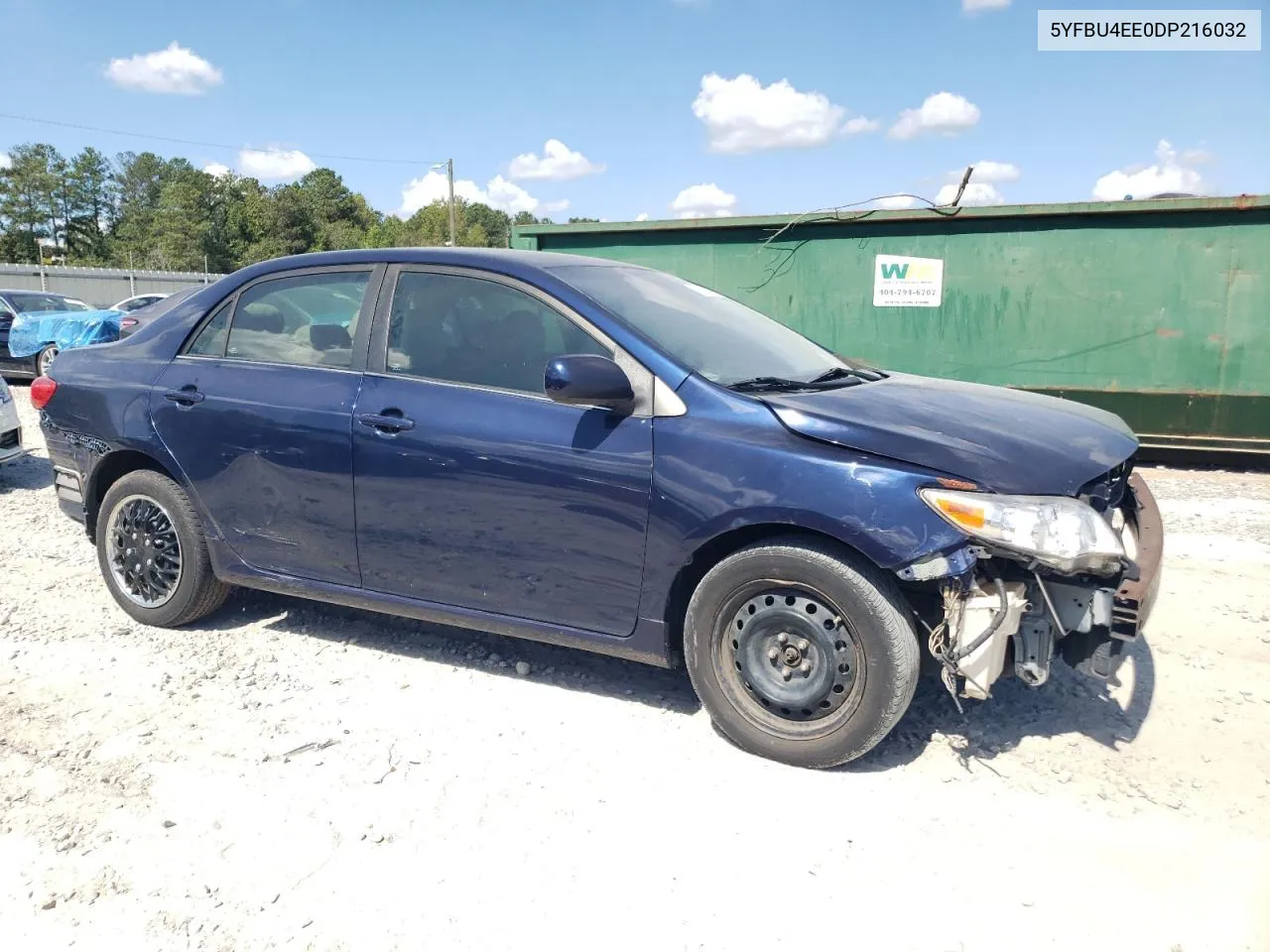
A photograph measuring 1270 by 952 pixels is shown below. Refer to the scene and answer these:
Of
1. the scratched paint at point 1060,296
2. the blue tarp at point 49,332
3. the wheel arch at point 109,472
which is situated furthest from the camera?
the blue tarp at point 49,332

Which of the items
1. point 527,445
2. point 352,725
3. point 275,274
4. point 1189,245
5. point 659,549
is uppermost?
point 1189,245

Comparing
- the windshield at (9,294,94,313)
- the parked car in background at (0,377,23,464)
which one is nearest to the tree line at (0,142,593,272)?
the windshield at (9,294,94,313)

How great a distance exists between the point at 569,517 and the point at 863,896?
5.07 ft

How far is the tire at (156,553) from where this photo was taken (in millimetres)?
4242

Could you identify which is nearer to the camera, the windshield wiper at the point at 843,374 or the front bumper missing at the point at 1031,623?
the front bumper missing at the point at 1031,623

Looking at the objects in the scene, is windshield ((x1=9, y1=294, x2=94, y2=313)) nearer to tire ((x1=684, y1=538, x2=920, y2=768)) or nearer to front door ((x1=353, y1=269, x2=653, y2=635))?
front door ((x1=353, y1=269, x2=653, y2=635))

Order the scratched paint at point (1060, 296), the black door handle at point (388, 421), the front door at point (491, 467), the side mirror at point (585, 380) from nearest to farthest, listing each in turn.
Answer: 1. the side mirror at point (585, 380)
2. the front door at point (491, 467)
3. the black door handle at point (388, 421)
4. the scratched paint at point (1060, 296)

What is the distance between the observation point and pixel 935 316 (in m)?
9.24

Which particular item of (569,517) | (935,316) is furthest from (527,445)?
(935,316)

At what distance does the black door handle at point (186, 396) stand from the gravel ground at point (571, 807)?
3.70ft

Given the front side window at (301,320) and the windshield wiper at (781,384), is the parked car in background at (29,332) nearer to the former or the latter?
the front side window at (301,320)

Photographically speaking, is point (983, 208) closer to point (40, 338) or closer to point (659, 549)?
point (659, 549)

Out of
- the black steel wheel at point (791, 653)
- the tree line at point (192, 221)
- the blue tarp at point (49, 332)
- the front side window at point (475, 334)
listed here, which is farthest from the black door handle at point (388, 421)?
the tree line at point (192, 221)

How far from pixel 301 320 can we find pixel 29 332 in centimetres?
1223
